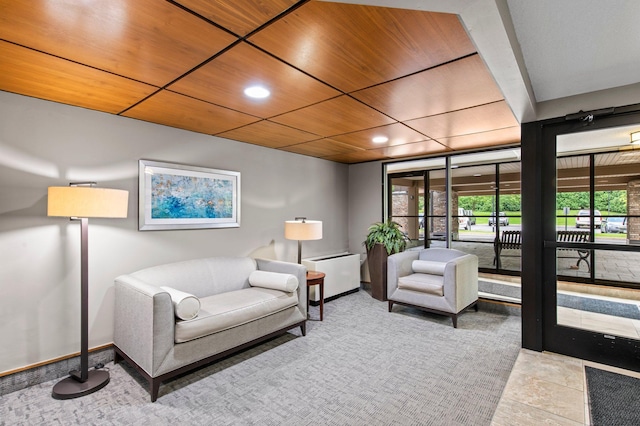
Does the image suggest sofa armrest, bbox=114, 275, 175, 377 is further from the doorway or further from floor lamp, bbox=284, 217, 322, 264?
the doorway

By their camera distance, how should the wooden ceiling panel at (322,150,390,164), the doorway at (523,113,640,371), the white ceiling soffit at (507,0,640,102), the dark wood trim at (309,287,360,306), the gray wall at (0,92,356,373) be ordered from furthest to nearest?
the wooden ceiling panel at (322,150,390,164) < the dark wood trim at (309,287,360,306) < the doorway at (523,113,640,371) < the gray wall at (0,92,356,373) < the white ceiling soffit at (507,0,640,102)

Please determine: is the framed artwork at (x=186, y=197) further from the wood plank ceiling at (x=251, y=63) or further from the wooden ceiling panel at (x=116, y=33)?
the wooden ceiling panel at (x=116, y=33)

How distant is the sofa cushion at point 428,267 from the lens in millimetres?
4117

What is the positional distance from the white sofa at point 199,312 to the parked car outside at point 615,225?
295cm

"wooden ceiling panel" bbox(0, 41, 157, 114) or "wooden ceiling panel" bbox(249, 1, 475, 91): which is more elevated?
"wooden ceiling panel" bbox(0, 41, 157, 114)

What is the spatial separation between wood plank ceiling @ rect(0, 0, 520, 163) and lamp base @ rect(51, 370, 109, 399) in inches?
88.3

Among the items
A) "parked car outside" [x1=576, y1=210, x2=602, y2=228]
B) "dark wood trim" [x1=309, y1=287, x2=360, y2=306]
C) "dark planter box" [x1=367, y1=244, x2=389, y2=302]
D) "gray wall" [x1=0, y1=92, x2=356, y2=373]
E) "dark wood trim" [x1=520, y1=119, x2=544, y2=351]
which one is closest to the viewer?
"gray wall" [x1=0, y1=92, x2=356, y2=373]

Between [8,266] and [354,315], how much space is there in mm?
3438

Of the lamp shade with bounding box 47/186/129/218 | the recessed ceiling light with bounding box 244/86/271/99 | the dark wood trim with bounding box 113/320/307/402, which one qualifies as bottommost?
the dark wood trim with bounding box 113/320/307/402

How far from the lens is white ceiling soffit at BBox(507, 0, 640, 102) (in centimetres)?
152

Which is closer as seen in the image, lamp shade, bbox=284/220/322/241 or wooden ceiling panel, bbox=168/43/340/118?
wooden ceiling panel, bbox=168/43/340/118

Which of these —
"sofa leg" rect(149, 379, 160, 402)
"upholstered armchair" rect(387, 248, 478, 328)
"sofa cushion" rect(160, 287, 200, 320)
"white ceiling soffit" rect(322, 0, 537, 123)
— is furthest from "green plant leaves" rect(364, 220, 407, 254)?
"sofa leg" rect(149, 379, 160, 402)

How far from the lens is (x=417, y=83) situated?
218cm

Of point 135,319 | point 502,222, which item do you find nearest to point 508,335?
point 502,222
